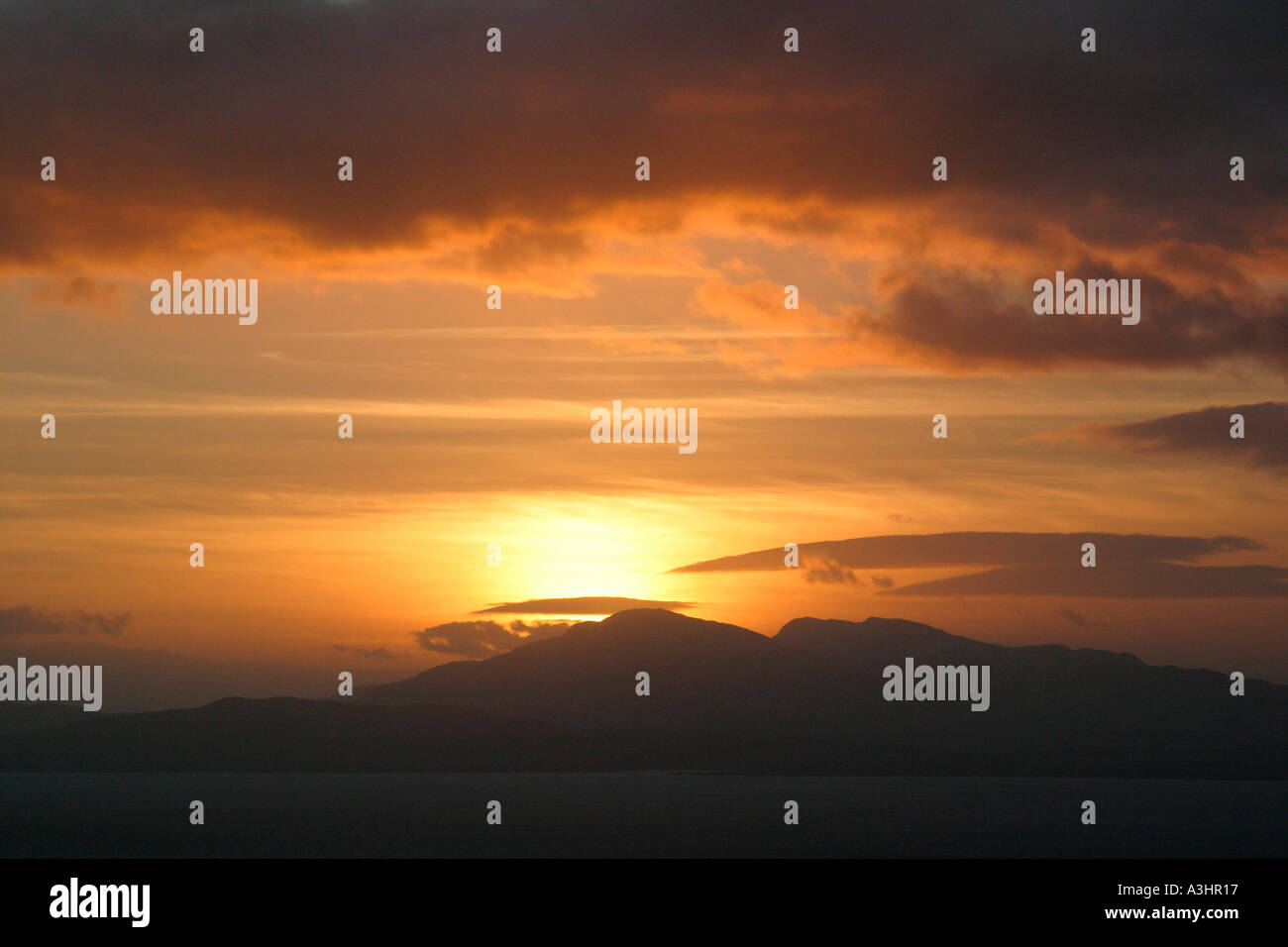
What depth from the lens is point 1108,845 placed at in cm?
18925
